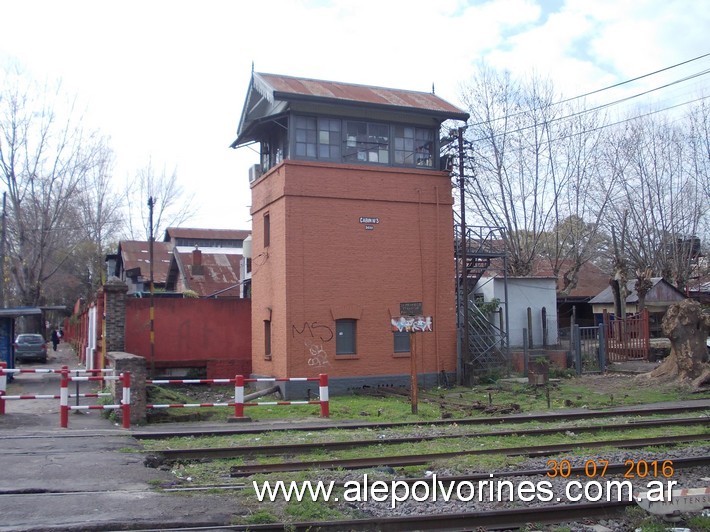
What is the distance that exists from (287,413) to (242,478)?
9.26 metres

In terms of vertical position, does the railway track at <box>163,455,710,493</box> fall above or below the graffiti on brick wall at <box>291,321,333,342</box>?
below

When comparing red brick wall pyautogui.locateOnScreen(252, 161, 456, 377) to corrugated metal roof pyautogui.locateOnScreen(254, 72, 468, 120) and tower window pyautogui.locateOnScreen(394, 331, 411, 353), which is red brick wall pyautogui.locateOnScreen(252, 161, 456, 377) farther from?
corrugated metal roof pyautogui.locateOnScreen(254, 72, 468, 120)

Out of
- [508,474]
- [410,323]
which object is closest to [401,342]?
[410,323]

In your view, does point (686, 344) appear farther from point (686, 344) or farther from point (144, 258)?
point (144, 258)

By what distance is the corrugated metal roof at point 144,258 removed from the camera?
183ft

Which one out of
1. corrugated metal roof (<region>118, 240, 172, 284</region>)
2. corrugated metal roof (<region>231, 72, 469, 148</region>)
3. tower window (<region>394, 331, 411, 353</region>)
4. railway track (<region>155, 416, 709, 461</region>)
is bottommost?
railway track (<region>155, 416, 709, 461</region>)

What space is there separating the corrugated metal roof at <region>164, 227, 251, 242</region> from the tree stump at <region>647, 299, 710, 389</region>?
41444 mm

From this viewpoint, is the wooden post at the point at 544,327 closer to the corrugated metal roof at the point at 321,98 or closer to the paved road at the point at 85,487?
the corrugated metal roof at the point at 321,98

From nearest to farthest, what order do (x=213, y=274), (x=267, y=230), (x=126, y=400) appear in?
(x=126, y=400) < (x=267, y=230) < (x=213, y=274)

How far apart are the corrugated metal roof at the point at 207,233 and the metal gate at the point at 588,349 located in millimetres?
36691

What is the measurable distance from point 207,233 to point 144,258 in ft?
21.1

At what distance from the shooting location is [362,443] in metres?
12.5

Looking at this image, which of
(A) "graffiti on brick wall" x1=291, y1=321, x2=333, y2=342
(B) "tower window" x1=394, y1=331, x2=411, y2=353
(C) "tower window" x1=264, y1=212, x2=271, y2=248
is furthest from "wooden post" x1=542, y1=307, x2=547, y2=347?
(C) "tower window" x1=264, y1=212, x2=271, y2=248

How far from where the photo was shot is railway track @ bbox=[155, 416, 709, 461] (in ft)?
37.6
